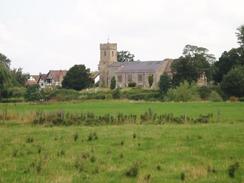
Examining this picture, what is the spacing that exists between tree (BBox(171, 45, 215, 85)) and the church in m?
19.1

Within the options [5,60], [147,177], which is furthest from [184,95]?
[147,177]

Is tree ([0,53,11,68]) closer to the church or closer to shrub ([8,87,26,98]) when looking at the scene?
the church

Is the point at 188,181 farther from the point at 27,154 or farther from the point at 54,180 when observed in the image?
the point at 27,154

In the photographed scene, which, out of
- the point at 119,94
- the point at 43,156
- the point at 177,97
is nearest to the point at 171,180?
the point at 43,156

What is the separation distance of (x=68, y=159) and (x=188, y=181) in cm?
459

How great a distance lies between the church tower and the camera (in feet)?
566

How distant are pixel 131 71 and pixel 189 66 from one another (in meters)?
36.2

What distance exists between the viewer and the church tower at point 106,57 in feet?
566

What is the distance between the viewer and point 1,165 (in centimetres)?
1513

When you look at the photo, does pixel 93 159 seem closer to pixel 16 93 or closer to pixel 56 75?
pixel 16 93

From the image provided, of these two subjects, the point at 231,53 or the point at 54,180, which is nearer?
the point at 54,180

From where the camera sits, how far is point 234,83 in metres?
97.0

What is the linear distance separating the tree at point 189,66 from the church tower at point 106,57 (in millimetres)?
44649

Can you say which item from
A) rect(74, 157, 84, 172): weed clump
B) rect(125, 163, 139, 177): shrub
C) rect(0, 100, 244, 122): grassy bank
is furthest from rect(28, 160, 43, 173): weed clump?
rect(0, 100, 244, 122): grassy bank
